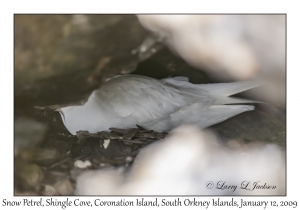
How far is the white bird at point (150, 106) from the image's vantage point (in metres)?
0.67

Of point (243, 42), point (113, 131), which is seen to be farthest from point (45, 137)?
point (243, 42)

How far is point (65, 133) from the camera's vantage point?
691mm

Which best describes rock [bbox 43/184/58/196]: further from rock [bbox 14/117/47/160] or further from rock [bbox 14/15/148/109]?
rock [bbox 14/15/148/109]

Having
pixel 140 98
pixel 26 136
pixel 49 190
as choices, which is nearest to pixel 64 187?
pixel 49 190

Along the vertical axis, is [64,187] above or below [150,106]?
below

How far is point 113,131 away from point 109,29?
27 cm

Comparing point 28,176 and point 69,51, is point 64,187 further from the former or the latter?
point 69,51

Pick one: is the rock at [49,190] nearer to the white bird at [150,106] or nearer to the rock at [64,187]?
the rock at [64,187]

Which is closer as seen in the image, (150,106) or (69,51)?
(69,51)

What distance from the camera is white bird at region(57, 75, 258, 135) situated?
0.67 meters

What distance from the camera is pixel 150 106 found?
0.69m

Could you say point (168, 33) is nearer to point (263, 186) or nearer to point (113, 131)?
point (113, 131)

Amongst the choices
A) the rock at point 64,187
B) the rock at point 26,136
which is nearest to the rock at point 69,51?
the rock at point 26,136

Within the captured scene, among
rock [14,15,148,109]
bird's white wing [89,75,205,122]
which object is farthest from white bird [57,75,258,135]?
rock [14,15,148,109]
